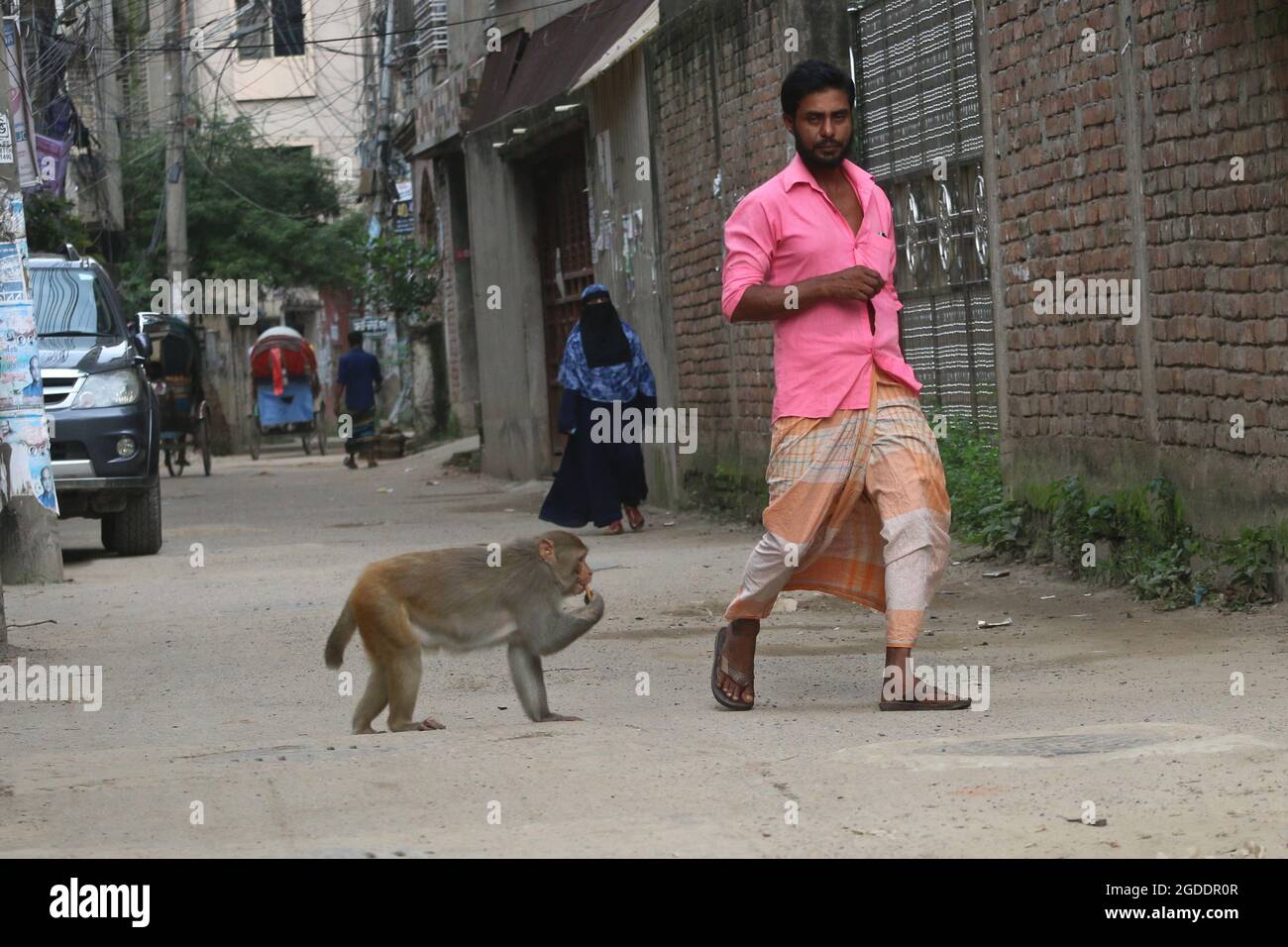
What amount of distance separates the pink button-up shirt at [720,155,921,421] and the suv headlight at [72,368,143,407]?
8.01m

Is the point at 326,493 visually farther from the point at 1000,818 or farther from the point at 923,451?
the point at 1000,818

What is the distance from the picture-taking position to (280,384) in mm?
29641

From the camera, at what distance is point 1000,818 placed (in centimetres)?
437

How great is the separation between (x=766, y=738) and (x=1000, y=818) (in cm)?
127

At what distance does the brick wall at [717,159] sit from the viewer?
12445 mm

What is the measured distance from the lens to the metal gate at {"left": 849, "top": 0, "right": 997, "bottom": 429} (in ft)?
35.2

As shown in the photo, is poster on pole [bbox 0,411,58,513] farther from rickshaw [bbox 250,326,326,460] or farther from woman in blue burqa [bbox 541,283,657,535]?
rickshaw [bbox 250,326,326,460]

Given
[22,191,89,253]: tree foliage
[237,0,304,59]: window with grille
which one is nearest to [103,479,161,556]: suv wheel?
[237,0,304,59]: window with grille

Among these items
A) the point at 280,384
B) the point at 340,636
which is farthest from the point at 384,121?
the point at 340,636

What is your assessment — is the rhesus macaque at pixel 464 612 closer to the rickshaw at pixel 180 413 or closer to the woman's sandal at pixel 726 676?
the woman's sandal at pixel 726 676

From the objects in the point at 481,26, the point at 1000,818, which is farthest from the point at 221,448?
the point at 1000,818

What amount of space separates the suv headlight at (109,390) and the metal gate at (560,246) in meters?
5.48

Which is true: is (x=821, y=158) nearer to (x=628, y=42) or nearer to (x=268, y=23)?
(x=628, y=42)

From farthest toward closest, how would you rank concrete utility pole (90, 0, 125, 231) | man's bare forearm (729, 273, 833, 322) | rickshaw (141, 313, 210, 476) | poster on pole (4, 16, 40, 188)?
rickshaw (141, 313, 210, 476), concrete utility pole (90, 0, 125, 231), poster on pole (4, 16, 40, 188), man's bare forearm (729, 273, 833, 322)
